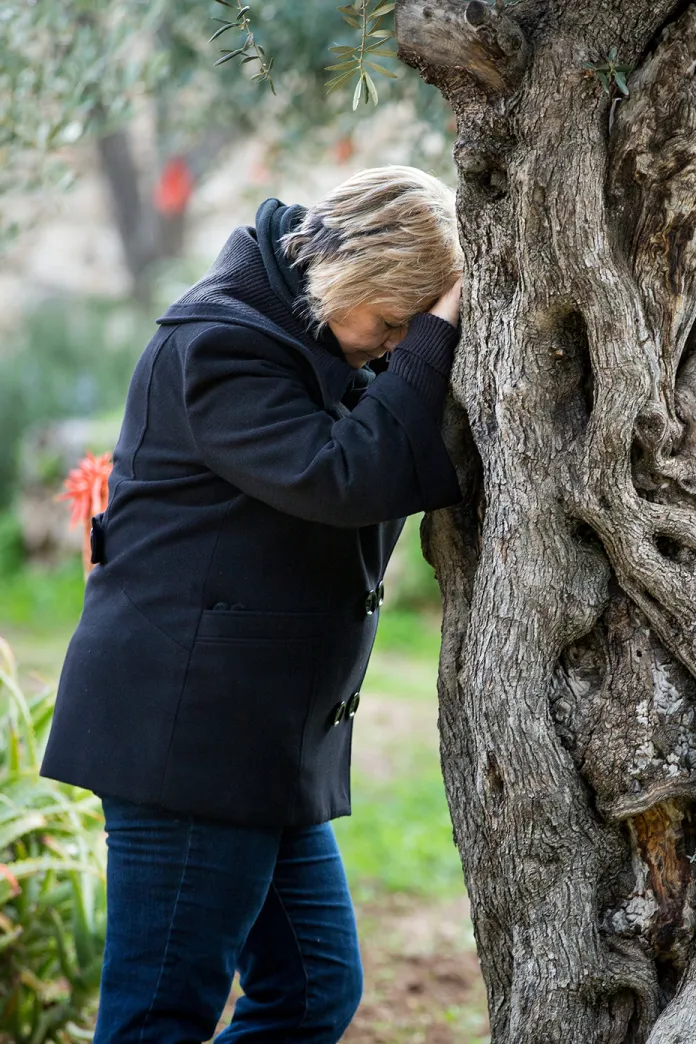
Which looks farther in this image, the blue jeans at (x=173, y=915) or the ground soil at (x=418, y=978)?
the ground soil at (x=418, y=978)

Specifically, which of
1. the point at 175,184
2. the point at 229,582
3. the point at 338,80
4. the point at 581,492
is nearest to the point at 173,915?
the point at 229,582

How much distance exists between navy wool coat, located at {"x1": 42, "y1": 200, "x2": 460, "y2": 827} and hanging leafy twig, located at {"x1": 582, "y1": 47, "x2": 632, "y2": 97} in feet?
1.70

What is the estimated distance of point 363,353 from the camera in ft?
7.54

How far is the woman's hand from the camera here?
2.17m

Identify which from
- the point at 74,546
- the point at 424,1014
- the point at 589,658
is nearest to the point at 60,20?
the point at 589,658

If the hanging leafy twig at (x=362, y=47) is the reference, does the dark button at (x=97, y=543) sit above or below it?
below

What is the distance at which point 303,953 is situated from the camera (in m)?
2.46

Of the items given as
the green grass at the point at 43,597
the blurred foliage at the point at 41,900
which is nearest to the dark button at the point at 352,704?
the blurred foliage at the point at 41,900

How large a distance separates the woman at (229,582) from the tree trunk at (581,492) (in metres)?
0.16

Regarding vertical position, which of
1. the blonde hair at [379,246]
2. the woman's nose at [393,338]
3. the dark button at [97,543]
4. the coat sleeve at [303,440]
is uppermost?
the blonde hair at [379,246]

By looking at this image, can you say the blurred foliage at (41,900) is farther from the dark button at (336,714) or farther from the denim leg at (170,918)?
the dark button at (336,714)

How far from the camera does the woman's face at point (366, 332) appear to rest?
86.4 inches

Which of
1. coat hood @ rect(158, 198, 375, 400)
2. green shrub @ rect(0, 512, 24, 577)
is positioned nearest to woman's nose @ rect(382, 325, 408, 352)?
coat hood @ rect(158, 198, 375, 400)

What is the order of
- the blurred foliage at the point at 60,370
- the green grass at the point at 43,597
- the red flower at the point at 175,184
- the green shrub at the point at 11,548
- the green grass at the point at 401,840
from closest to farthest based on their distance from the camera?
the green grass at the point at 401,840
the green grass at the point at 43,597
the green shrub at the point at 11,548
the blurred foliage at the point at 60,370
the red flower at the point at 175,184
